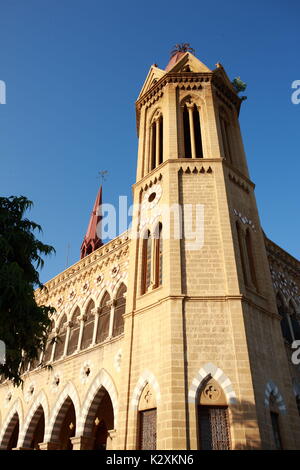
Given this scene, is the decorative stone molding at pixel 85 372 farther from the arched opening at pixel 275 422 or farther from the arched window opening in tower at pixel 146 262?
the arched opening at pixel 275 422

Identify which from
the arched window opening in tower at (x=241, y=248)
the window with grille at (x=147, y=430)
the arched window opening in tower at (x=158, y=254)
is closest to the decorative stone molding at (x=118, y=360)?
the arched window opening in tower at (x=158, y=254)

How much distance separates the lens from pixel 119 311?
15.3 meters

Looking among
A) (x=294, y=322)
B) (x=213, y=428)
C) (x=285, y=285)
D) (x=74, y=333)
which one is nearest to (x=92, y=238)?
(x=74, y=333)

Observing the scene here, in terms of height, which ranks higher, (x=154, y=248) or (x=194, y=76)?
(x=194, y=76)

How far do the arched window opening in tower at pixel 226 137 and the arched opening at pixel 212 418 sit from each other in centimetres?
925

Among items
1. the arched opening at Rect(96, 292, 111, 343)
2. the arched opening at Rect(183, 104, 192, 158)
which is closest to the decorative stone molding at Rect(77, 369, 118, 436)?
the arched opening at Rect(96, 292, 111, 343)

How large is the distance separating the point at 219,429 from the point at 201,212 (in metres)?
6.48

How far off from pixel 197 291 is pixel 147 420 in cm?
366

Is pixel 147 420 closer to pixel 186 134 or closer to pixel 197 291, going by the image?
pixel 197 291

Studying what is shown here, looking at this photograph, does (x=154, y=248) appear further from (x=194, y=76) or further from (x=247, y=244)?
(x=194, y=76)

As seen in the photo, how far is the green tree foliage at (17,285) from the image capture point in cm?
882

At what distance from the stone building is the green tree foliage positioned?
959mm

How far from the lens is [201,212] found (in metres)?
12.8
